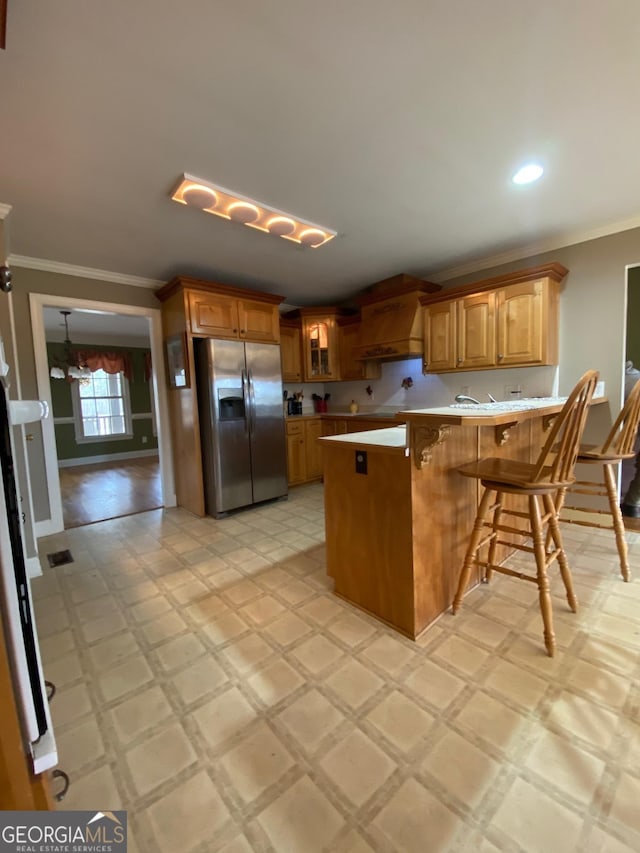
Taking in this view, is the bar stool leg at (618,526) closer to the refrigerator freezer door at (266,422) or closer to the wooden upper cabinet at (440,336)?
the wooden upper cabinet at (440,336)

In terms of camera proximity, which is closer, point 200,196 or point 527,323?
point 200,196

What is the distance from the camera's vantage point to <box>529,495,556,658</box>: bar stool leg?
5.13 feet

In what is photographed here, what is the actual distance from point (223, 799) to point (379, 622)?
98 cm

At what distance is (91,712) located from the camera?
4.53ft

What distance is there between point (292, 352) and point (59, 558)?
330 cm

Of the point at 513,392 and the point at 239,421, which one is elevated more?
the point at 513,392

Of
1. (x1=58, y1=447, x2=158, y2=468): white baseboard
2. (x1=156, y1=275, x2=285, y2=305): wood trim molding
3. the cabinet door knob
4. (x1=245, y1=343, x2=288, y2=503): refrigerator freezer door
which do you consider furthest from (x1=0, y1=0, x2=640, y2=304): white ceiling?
(x1=58, y1=447, x2=158, y2=468): white baseboard

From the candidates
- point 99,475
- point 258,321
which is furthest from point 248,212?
point 99,475

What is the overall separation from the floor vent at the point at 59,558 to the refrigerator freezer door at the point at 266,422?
5.31ft

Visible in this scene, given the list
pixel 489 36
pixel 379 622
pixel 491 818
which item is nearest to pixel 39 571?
pixel 379 622

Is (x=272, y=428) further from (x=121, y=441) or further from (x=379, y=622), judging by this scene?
(x=121, y=441)

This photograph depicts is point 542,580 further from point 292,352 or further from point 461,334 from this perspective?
point 292,352

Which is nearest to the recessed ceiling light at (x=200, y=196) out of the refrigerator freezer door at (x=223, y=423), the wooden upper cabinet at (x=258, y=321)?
the refrigerator freezer door at (x=223, y=423)

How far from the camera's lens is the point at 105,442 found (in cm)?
708
